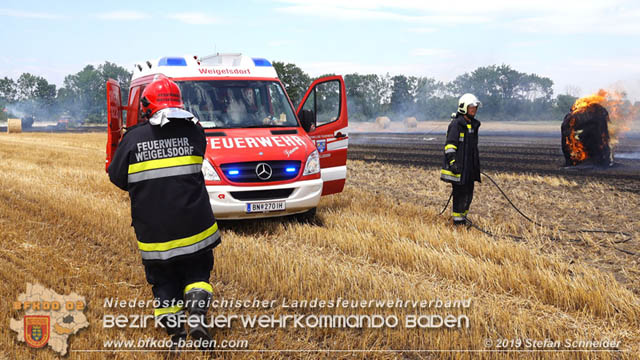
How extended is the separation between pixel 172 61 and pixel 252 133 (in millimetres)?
1906

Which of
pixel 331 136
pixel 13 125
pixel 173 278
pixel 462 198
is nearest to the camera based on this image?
pixel 173 278

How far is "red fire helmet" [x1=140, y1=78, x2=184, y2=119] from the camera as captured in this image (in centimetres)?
372

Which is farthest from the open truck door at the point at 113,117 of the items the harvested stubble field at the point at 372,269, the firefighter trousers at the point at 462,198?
the firefighter trousers at the point at 462,198

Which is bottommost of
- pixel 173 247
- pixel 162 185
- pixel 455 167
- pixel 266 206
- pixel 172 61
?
pixel 266 206

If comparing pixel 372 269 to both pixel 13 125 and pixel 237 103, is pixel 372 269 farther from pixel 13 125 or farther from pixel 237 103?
pixel 13 125

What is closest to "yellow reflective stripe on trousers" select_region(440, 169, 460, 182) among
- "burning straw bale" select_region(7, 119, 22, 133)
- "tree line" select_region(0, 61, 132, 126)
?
"burning straw bale" select_region(7, 119, 22, 133)

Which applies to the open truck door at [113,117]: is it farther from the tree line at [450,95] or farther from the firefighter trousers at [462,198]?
the tree line at [450,95]

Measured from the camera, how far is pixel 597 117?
15.2 metres

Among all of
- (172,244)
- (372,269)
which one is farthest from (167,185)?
(372,269)

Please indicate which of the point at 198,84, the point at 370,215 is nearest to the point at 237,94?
the point at 198,84

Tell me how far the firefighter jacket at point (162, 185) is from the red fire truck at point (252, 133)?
134 inches

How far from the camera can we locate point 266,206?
24.3ft

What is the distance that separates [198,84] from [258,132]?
127 centimetres

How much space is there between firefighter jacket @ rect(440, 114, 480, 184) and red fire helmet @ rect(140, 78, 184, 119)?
4815mm
